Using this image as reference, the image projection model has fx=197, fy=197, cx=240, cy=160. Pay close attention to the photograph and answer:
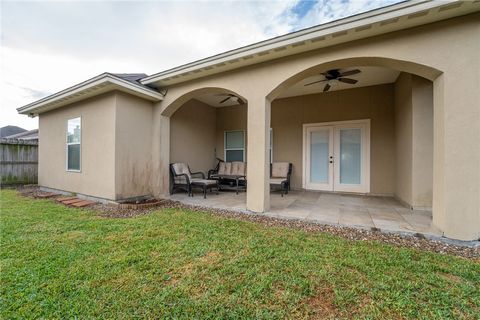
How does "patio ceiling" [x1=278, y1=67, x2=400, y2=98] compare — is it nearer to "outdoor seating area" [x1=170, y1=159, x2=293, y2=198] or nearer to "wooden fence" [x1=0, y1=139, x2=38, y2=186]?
"outdoor seating area" [x1=170, y1=159, x2=293, y2=198]

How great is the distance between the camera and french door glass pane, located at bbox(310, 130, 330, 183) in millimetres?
7005

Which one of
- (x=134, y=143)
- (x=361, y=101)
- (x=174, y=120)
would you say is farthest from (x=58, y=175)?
(x=361, y=101)

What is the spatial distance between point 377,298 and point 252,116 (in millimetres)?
3551

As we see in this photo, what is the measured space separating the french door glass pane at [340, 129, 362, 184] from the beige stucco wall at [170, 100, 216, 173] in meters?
5.04

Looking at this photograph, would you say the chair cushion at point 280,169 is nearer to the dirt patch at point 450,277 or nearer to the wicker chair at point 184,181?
the wicker chair at point 184,181

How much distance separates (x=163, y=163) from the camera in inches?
228

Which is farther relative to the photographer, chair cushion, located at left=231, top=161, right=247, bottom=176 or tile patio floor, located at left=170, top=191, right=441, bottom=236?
chair cushion, located at left=231, top=161, right=247, bottom=176

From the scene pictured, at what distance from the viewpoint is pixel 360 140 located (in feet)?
21.5

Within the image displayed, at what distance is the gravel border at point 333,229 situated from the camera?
2715 mm

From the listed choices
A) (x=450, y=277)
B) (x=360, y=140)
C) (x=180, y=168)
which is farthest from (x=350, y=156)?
(x=180, y=168)

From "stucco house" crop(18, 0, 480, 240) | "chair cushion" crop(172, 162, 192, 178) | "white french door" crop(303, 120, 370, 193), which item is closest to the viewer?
"stucco house" crop(18, 0, 480, 240)

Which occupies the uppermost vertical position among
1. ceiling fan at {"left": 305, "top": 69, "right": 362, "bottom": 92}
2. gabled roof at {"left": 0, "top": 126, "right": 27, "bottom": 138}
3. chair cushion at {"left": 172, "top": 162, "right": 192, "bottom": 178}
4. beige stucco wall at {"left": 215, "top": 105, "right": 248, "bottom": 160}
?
gabled roof at {"left": 0, "top": 126, "right": 27, "bottom": 138}

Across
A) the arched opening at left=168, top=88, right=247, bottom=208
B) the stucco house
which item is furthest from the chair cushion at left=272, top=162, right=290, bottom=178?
the arched opening at left=168, top=88, right=247, bottom=208

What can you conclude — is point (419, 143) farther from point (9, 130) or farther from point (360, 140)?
point (9, 130)
